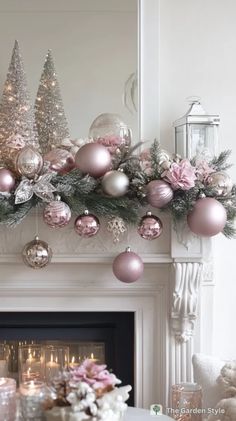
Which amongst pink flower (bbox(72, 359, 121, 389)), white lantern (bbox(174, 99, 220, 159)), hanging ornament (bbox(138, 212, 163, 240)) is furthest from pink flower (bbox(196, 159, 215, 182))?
pink flower (bbox(72, 359, 121, 389))

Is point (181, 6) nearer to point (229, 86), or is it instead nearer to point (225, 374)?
point (229, 86)

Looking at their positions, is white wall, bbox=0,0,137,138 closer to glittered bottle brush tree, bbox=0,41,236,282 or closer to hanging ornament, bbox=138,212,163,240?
glittered bottle brush tree, bbox=0,41,236,282

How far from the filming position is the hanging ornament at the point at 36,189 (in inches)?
77.5

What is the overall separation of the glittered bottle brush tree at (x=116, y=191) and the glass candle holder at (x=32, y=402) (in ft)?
2.08

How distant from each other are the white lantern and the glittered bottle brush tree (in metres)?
0.12

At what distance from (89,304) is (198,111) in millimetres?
848

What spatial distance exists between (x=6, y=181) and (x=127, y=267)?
513 millimetres

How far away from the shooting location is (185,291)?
215 centimetres

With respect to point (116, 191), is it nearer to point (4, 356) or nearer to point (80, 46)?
point (80, 46)

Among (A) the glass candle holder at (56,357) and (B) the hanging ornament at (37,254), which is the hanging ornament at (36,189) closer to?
(B) the hanging ornament at (37,254)

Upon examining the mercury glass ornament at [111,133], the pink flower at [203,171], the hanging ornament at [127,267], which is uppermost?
the mercury glass ornament at [111,133]

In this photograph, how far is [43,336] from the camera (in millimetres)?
2361

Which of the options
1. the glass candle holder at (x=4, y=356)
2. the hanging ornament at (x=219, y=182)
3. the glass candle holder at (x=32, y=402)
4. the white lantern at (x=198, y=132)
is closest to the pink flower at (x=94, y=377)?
the glass candle holder at (x=32, y=402)

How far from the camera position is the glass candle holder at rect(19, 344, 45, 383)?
7.84 feet
